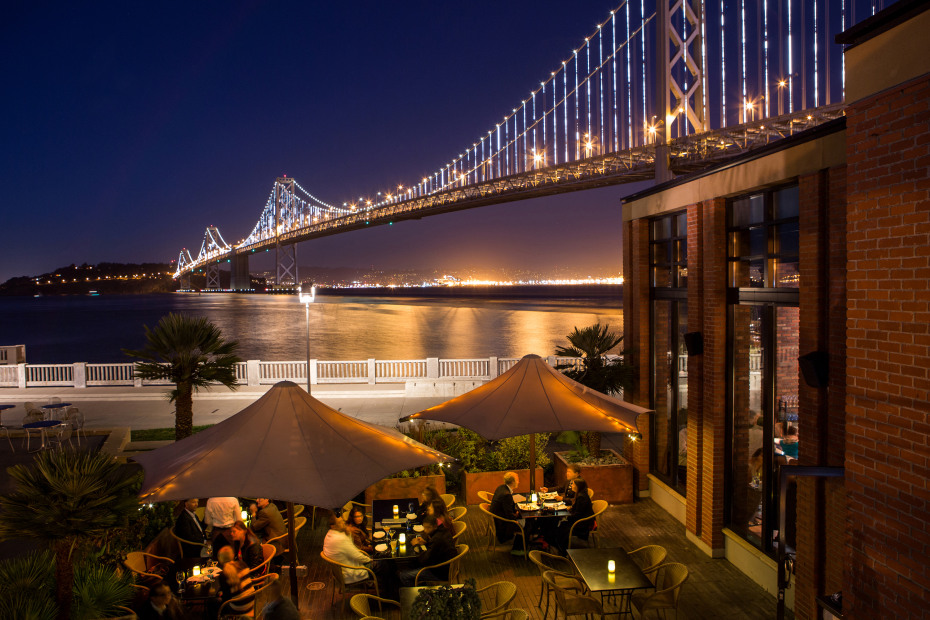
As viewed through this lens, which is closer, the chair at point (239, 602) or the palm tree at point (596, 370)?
the chair at point (239, 602)

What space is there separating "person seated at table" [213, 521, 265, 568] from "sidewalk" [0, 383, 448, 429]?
300 inches

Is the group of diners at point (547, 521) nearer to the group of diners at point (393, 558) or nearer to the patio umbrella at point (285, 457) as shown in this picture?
the group of diners at point (393, 558)

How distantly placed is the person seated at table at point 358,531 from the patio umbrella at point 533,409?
1400 millimetres

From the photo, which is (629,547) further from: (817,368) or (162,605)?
(162,605)

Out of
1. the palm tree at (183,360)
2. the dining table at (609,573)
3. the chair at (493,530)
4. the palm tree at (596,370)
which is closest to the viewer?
the dining table at (609,573)

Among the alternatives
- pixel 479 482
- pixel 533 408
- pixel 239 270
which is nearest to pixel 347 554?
pixel 533 408

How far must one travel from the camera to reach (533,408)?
7219 millimetres

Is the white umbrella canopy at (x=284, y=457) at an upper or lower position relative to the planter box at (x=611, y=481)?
upper

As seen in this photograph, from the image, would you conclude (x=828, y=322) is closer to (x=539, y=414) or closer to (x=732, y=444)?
(x=732, y=444)

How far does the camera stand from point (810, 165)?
17.4 ft

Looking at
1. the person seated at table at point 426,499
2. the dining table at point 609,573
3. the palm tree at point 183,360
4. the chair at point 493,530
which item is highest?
the palm tree at point 183,360

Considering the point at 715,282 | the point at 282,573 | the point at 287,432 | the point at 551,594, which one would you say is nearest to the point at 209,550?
the point at 282,573

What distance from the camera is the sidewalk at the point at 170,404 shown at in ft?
49.3

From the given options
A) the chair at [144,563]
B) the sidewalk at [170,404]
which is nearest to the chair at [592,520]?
the chair at [144,563]
